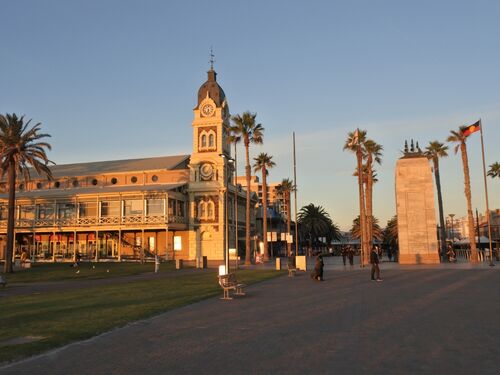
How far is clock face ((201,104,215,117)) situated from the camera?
5631 centimetres

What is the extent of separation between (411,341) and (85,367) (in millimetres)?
5741

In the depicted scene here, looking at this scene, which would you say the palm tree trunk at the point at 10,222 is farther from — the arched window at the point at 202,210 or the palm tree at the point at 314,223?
the palm tree at the point at 314,223

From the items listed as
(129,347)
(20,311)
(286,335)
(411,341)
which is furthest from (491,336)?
(20,311)

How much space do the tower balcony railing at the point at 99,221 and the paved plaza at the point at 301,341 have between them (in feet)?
119

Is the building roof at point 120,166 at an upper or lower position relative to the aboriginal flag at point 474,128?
upper

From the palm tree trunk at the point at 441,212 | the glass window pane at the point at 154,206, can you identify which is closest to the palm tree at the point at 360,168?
the palm tree trunk at the point at 441,212

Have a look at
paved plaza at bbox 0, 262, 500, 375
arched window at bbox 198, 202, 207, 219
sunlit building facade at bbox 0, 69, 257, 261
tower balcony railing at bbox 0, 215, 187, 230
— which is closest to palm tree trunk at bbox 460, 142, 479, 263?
sunlit building facade at bbox 0, 69, 257, 261

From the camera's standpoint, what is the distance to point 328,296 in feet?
54.7

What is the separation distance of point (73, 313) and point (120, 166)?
49516 mm

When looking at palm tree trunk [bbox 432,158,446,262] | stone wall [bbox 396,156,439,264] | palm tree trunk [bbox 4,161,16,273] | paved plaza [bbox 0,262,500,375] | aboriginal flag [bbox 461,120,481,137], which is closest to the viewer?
paved plaza [bbox 0,262,500,375]

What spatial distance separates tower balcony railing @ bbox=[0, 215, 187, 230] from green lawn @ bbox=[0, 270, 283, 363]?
31.0 metres

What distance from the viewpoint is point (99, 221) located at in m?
51.8

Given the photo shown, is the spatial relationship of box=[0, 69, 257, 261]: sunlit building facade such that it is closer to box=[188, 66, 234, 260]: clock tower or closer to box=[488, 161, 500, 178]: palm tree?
box=[188, 66, 234, 260]: clock tower

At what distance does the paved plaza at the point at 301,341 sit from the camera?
7074 mm
